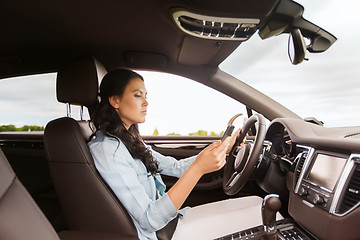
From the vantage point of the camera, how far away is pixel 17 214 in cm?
61

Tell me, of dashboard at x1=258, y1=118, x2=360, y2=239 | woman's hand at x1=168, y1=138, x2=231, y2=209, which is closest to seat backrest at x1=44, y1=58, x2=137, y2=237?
woman's hand at x1=168, y1=138, x2=231, y2=209

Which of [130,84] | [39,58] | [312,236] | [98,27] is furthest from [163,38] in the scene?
[312,236]

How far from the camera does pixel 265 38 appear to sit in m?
1.74

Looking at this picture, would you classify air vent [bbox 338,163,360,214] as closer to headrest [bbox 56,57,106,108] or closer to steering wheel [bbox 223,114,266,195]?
steering wheel [bbox 223,114,266,195]

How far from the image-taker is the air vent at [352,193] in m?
0.98

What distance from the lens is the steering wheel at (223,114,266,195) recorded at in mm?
1373

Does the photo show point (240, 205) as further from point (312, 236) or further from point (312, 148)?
point (312, 148)

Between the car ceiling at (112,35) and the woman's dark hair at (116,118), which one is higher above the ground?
the car ceiling at (112,35)

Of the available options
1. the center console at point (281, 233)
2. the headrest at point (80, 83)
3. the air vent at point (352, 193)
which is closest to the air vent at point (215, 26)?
the headrest at point (80, 83)

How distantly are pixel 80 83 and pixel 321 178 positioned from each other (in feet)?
3.90

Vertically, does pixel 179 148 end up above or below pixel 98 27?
below

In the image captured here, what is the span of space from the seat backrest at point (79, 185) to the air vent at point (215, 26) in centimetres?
78

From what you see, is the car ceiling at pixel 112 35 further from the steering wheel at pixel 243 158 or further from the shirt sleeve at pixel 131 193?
the shirt sleeve at pixel 131 193

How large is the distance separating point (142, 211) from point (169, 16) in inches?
39.5
